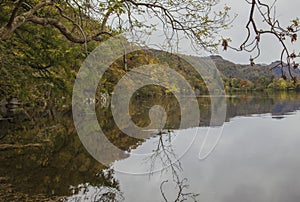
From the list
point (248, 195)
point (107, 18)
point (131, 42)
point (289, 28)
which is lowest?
point (248, 195)

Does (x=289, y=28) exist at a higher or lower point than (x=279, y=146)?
A: higher

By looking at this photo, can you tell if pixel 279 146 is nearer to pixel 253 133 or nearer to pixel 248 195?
pixel 253 133

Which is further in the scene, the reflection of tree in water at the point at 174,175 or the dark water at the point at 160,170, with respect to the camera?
the dark water at the point at 160,170

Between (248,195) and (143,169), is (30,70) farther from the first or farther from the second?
(248,195)

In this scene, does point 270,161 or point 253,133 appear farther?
point 253,133

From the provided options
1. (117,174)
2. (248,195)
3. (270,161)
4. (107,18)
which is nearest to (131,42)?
(107,18)

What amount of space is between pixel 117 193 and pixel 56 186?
5.00 ft

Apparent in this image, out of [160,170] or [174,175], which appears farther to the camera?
[160,170]

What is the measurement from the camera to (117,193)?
23.5ft

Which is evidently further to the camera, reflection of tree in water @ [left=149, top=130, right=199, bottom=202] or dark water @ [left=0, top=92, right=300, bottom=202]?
dark water @ [left=0, top=92, right=300, bottom=202]

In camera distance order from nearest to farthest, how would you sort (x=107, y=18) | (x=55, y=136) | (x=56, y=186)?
(x=107, y=18), (x=56, y=186), (x=55, y=136)

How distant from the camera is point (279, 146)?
12.4 m

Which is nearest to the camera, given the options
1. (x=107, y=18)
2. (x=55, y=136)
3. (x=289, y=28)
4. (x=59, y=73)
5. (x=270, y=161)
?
(x=289, y=28)

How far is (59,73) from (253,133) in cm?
1049
